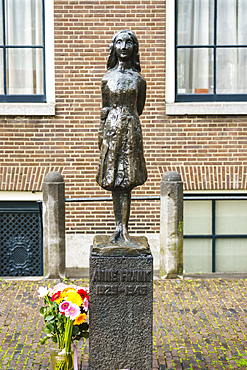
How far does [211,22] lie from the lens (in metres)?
7.84

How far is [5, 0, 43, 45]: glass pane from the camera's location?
7.73 meters

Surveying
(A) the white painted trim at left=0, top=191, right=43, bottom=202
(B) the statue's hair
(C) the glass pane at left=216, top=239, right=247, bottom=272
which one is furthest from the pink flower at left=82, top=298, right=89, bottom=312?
(C) the glass pane at left=216, top=239, right=247, bottom=272

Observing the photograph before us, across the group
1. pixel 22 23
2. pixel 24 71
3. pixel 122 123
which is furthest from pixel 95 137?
pixel 122 123

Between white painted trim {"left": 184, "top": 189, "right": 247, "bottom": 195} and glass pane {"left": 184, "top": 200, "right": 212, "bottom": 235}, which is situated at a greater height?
white painted trim {"left": 184, "top": 189, "right": 247, "bottom": 195}

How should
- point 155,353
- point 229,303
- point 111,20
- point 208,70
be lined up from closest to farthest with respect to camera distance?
point 155,353 < point 229,303 < point 111,20 < point 208,70

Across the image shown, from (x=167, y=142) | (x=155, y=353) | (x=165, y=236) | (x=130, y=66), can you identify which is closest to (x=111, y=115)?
(x=130, y=66)

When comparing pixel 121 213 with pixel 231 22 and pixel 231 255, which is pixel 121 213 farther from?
pixel 231 22

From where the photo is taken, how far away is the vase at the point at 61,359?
394cm

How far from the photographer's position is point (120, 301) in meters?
4.00

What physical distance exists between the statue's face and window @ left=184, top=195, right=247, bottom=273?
14.3ft

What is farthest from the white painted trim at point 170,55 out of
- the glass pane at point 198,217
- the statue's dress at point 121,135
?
the statue's dress at point 121,135

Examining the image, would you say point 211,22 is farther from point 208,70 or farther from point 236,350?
point 236,350

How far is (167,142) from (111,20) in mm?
2150

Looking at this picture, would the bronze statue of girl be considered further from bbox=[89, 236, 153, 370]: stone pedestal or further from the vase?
the vase
